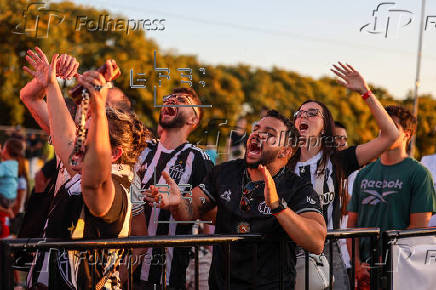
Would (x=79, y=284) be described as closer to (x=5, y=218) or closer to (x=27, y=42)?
(x=5, y=218)

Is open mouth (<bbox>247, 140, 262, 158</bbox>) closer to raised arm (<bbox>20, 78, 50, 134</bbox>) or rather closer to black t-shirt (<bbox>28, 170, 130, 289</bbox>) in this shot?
black t-shirt (<bbox>28, 170, 130, 289</bbox>)

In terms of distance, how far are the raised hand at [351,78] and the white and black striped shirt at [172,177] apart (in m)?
1.19

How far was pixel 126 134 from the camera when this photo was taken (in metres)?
3.06

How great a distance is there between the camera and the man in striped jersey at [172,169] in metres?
4.30

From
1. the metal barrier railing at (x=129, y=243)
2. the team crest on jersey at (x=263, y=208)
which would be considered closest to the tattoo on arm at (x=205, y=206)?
the team crest on jersey at (x=263, y=208)

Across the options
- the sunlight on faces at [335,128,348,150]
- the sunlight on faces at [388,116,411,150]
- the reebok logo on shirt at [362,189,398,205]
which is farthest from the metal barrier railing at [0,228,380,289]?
the sunlight on faces at [335,128,348,150]

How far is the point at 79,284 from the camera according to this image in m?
2.78

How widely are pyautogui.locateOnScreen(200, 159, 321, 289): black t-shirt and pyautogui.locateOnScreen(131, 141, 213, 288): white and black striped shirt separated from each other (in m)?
0.75

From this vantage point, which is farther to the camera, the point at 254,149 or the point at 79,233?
the point at 254,149

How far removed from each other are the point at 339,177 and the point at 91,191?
231cm

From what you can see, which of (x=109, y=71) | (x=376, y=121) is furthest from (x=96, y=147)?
(x=376, y=121)

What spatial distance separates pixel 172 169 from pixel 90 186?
2.06m

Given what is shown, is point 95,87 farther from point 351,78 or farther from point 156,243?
point 351,78

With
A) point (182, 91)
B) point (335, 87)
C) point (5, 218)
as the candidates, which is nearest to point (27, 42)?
point (5, 218)
